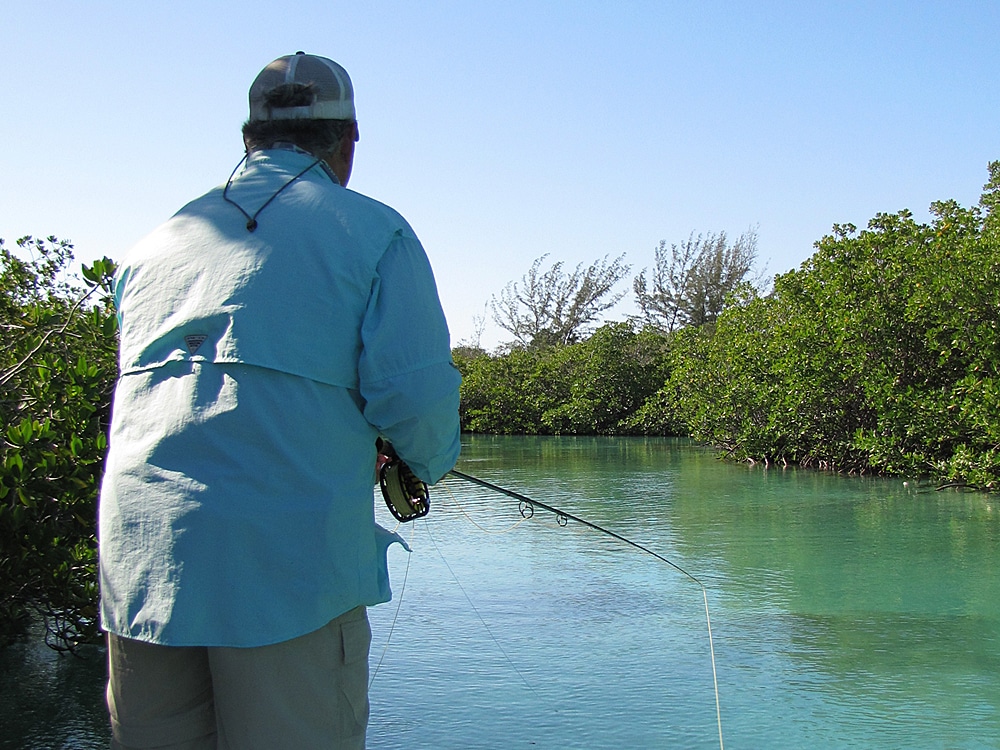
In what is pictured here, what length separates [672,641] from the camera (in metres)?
4.54

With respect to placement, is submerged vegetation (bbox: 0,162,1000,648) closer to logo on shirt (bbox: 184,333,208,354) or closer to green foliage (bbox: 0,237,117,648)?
green foliage (bbox: 0,237,117,648)

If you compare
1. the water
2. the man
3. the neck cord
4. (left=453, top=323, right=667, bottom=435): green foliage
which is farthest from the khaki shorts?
(left=453, top=323, right=667, bottom=435): green foliage

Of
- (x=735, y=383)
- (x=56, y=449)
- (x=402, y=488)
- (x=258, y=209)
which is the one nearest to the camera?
(x=258, y=209)

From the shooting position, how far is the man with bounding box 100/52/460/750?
56.1 inches

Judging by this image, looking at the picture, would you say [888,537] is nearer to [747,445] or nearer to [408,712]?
[408,712]

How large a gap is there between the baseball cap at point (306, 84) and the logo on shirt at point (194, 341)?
1.42 ft

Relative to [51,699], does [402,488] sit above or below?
above

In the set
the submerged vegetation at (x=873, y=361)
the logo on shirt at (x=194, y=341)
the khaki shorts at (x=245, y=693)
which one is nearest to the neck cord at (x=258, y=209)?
the logo on shirt at (x=194, y=341)

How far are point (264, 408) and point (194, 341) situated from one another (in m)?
0.16

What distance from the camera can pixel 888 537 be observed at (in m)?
7.47

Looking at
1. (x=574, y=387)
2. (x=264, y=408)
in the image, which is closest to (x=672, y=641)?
(x=264, y=408)

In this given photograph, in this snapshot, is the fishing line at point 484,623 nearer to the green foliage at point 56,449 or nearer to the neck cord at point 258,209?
the green foliage at point 56,449

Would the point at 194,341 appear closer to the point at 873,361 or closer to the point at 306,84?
the point at 306,84

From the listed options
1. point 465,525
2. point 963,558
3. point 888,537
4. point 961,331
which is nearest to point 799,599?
point 963,558
